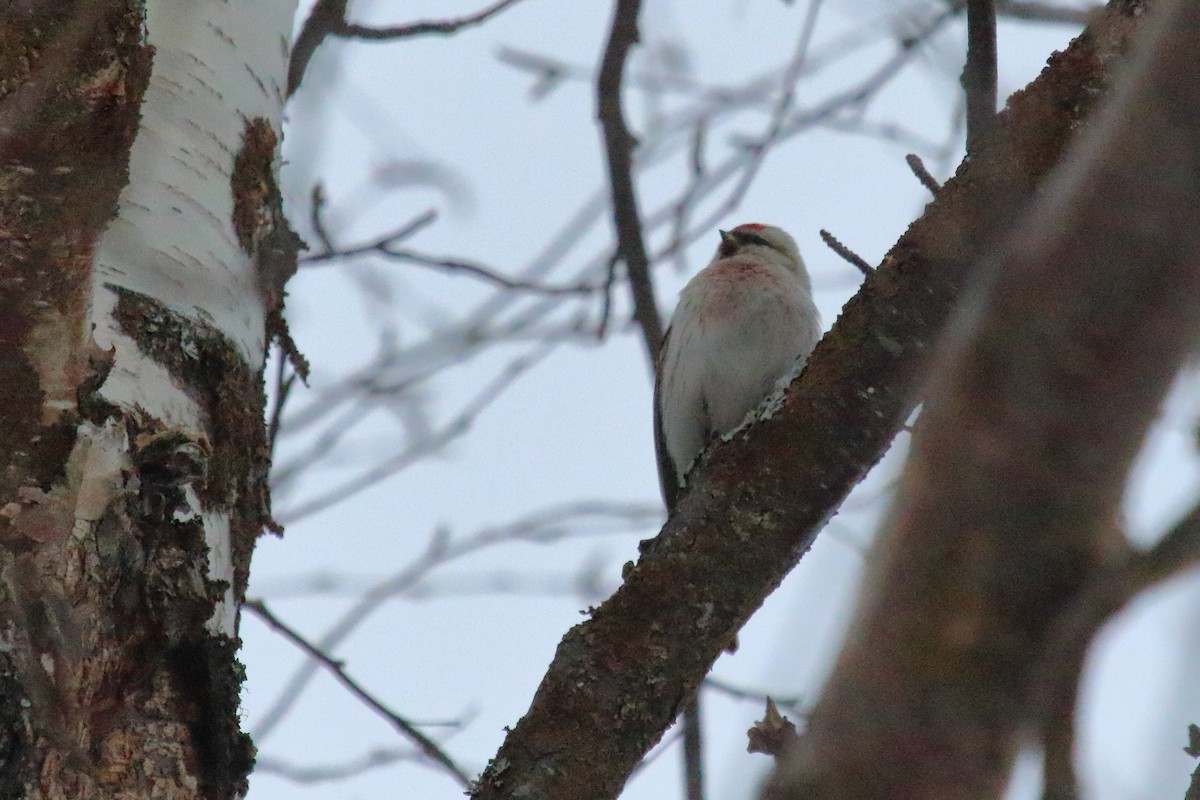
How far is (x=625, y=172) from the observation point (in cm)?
384

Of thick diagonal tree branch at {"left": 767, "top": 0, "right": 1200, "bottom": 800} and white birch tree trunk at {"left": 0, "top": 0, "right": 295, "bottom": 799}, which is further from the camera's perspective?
white birch tree trunk at {"left": 0, "top": 0, "right": 295, "bottom": 799}

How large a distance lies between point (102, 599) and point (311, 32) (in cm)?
212

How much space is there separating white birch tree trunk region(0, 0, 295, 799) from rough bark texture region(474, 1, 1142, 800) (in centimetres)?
56

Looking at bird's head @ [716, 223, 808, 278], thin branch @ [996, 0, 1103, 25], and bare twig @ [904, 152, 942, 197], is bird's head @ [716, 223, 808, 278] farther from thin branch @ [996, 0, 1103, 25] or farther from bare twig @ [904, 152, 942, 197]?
bare twig @ [904, 152, 942, 197]

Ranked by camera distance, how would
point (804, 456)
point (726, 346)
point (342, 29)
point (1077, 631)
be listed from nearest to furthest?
point (1077, 631) < point (804, 456) < point (342, 29) < point (726, 346)

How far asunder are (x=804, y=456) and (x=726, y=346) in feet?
8.79

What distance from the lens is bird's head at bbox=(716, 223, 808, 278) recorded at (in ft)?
19.4

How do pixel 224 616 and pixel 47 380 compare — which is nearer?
pixel 47 380

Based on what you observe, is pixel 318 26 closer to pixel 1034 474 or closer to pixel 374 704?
pixel 374 704

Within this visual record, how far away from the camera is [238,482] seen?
254 cm

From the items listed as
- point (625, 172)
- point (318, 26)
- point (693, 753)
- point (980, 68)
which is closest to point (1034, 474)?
point (980, 68)

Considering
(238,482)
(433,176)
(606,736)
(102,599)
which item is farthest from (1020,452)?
(433,176)

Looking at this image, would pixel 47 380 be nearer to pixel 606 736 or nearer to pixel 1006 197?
pixel 606 736

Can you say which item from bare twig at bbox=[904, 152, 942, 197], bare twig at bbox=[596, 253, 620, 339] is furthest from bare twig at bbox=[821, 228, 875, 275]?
bare twig at bbox=[596, 253, 620, 339]
